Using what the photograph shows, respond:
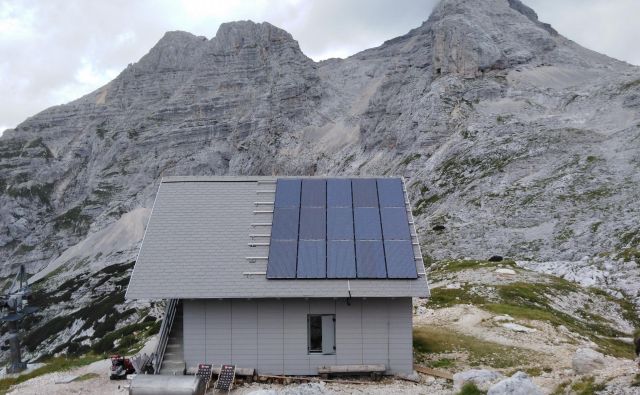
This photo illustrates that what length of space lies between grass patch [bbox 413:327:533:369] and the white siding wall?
149 inches

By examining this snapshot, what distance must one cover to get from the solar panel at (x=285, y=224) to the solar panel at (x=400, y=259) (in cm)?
422

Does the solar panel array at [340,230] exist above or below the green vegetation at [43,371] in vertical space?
above

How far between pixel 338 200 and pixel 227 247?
5.81 metres

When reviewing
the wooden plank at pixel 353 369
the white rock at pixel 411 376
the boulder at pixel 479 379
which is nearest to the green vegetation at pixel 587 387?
the boulder at pixel 479 379

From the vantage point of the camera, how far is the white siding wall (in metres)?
21.6

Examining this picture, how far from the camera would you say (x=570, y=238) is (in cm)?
5947

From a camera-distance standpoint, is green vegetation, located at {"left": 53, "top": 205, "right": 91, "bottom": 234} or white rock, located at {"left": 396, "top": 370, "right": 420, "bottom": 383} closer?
white rock, located at {"left": 396, "top": 370, "right": 420, "bottom": 383}

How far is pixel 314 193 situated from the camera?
84.4ft

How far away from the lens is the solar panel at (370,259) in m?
21.6

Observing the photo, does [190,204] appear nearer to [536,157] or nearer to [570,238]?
[570,238]

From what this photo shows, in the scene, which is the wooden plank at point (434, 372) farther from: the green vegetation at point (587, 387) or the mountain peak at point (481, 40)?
the mountain peak at point (481, 40)

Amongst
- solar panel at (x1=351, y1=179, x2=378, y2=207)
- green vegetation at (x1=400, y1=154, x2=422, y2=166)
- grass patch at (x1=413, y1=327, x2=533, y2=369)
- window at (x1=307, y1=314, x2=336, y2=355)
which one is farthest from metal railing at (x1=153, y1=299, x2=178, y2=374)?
green vegetation at (x1=400, y1=154, x2=422, y2=166)

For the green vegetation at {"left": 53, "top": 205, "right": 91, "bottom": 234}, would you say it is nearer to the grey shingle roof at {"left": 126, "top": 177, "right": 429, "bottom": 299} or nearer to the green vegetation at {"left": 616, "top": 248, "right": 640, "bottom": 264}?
the green vegetation at {"left": 616, "top": 248, "right": 640, "bottom": 264}

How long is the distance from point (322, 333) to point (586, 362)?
9.84m
